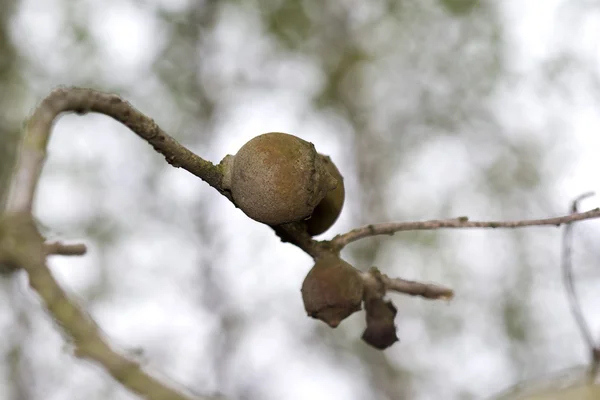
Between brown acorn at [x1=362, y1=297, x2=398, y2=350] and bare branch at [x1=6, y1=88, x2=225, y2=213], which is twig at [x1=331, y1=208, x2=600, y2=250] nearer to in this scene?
brown acorn at [x1=362, y1=297, x2=398, y2=350]

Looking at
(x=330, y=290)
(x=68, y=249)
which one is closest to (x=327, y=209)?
(x=330, y=290)

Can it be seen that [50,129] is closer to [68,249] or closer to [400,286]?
[68,249]

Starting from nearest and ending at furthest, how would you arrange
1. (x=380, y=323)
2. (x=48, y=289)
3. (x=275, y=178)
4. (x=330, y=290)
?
(x=48, y=289) → (x=275, y=178) → (x=330, y=290) → (x=380, y=323)

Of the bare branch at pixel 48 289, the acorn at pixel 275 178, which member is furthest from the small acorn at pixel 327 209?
the bare branch at pixel 48 289

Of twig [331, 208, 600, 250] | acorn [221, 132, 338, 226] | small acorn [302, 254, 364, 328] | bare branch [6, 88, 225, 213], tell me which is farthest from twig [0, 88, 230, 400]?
twig [331, 208, 600, 250]

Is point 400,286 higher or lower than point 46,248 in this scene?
higher
